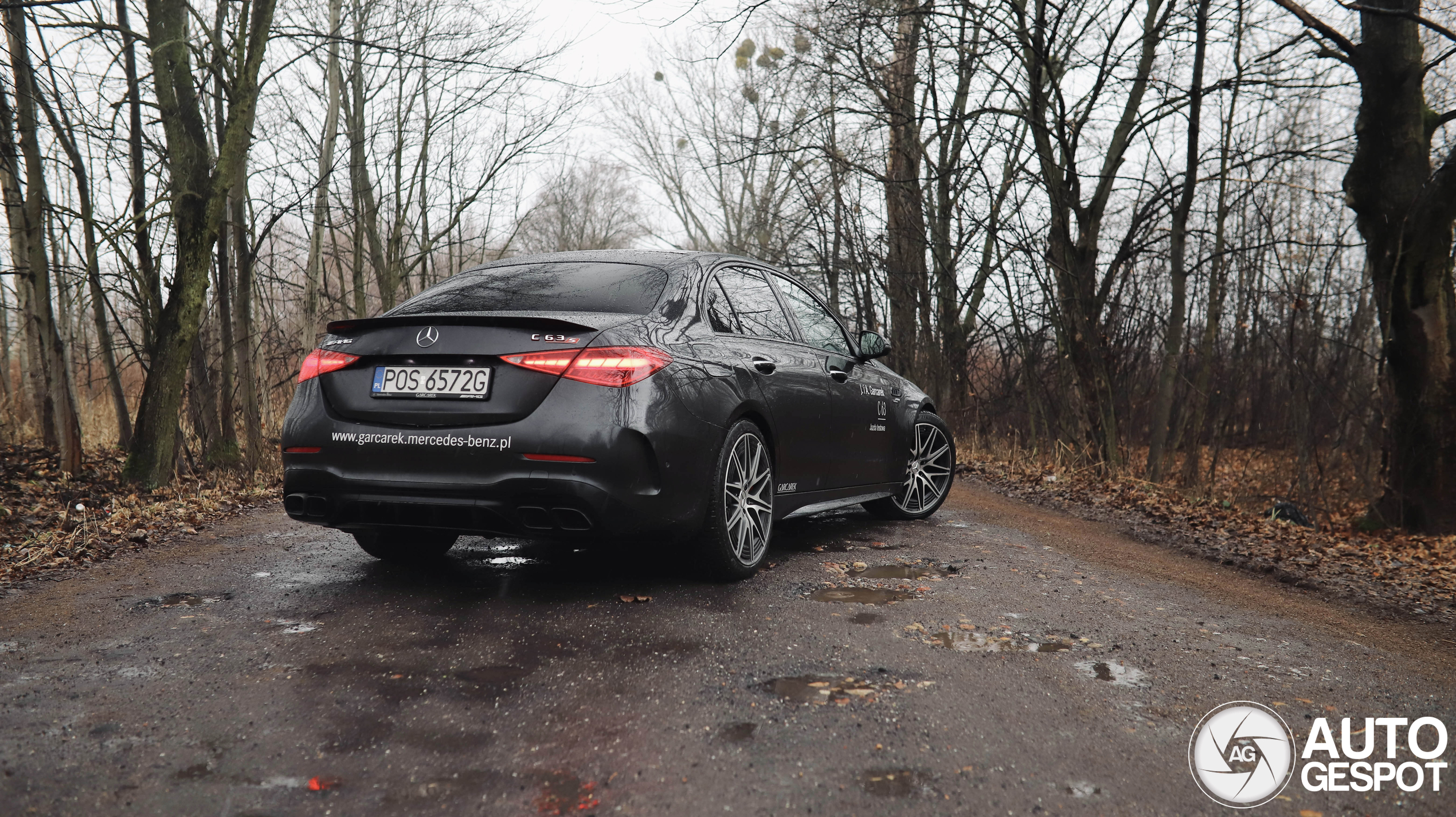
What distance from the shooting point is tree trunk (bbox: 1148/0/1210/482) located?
9.70 metres

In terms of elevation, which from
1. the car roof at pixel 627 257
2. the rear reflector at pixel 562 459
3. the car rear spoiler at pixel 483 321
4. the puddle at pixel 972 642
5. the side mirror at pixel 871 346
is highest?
the car roof at pixel 627 257

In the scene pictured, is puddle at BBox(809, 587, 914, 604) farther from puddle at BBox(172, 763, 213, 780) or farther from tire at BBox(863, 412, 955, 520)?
puddle at BBox(172, 763, 213, 780)

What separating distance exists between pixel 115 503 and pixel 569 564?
13.7 ft

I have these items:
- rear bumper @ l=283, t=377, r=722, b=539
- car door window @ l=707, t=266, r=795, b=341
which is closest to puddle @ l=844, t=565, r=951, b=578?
rear bumper @ l=283, t=377, r=722, b=539

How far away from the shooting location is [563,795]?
232 cm

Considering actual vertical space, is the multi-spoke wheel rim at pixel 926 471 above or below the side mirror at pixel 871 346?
below

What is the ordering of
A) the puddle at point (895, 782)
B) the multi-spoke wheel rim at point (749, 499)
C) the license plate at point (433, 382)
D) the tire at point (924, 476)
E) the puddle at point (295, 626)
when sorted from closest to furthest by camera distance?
the puddle at point (895, 782), the puddle at point (295, 626), the license plate at point (433, 382), the multi-spoke wheel rim at point (749, 499), the tire at point (924, 476)

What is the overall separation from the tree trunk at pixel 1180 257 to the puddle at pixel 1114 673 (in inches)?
298

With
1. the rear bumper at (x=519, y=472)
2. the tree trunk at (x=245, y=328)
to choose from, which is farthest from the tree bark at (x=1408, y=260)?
the tree trunk at (x=245, y=328)

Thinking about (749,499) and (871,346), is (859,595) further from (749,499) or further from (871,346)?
(871,346)

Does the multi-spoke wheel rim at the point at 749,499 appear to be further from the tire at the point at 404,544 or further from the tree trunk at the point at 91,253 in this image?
the tree trunk at the point at 91,253

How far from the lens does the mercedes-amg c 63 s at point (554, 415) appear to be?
3.88m

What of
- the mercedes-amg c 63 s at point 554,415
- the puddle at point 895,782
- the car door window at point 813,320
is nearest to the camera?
the puddle at point 895,782
